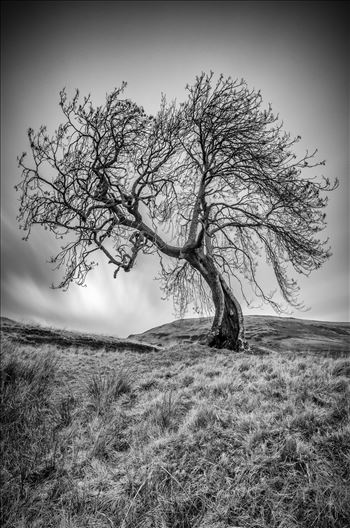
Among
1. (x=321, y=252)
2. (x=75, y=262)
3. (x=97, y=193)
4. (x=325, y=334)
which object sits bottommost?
(x=325, y=334)

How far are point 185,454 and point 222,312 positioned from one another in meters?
7.31

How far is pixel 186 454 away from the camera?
99.1 inches

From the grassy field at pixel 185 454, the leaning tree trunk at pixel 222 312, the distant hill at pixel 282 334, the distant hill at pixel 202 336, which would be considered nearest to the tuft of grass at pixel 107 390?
the grassy field at pixel 185 454

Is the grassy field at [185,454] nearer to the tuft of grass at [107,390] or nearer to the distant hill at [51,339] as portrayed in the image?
the tuft of grass at [107,390]

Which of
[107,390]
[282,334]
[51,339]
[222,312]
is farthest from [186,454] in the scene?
[282,334]

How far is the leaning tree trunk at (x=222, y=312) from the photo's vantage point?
9422 millimetres

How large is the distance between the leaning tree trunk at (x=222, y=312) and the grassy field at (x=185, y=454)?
498 centimetres

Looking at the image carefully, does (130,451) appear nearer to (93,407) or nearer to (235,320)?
(93,407)

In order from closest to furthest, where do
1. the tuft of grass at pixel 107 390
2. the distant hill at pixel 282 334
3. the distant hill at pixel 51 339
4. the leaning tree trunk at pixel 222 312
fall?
1. the tuft of grass at pixel 107 390
2. the leaning tree trunk at pixel 222 312
3. the distant hill at pixel 51 339
4. the distant hill at pixel 282 334

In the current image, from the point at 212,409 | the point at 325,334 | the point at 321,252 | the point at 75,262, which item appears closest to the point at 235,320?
the point at 321,252

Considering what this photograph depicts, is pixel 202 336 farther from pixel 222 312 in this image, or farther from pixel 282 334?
pixel 222 312

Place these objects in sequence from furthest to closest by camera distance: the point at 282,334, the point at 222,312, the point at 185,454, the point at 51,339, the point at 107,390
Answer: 1. the point at 282,334
2. the point at 51,339
3. the point at 222,312
4. the point at 107,390
5. the point at 185,454

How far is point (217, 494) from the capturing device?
6.64ft

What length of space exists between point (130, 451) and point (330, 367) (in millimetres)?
3519
